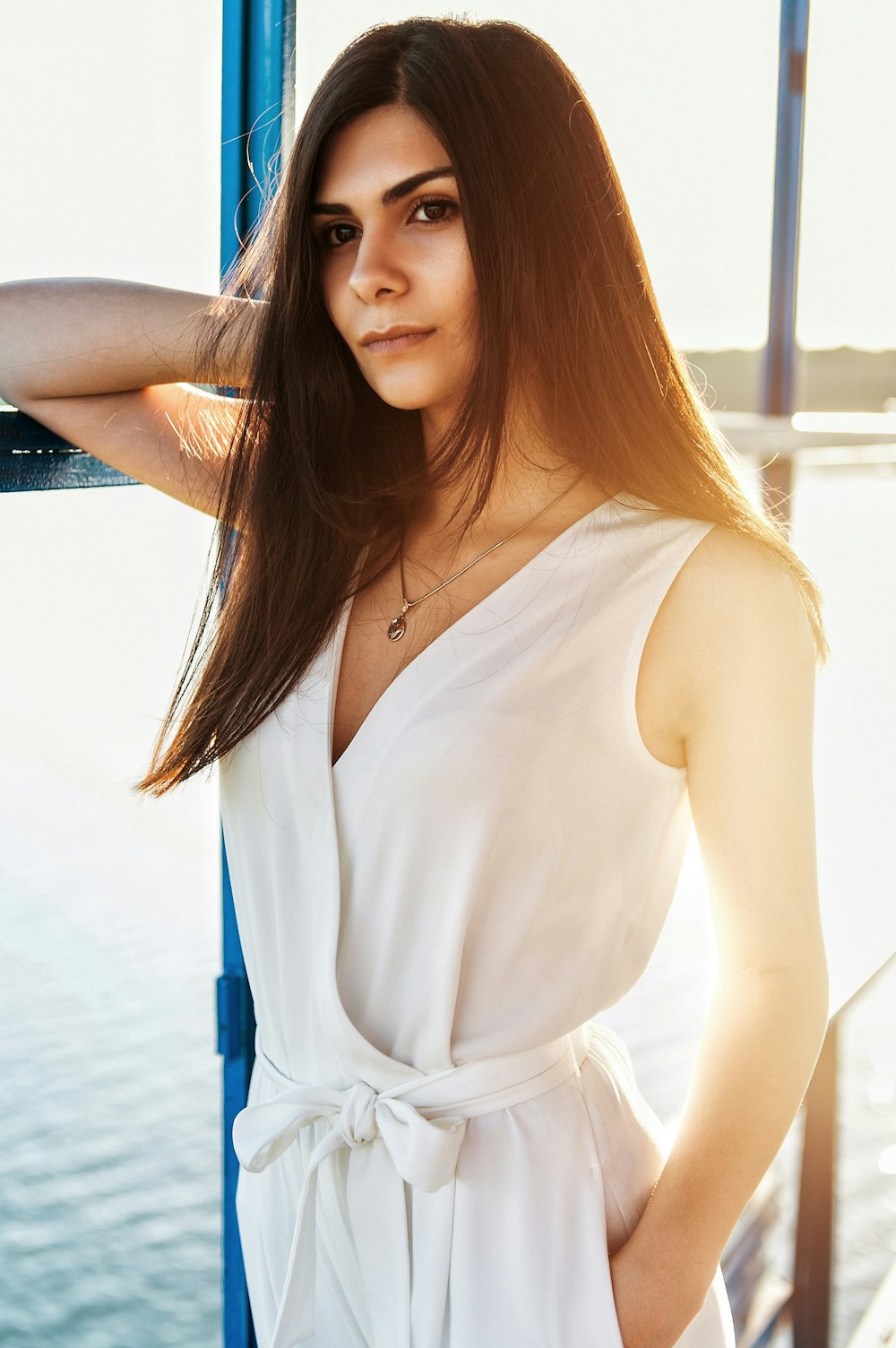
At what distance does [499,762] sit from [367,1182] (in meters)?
0.37

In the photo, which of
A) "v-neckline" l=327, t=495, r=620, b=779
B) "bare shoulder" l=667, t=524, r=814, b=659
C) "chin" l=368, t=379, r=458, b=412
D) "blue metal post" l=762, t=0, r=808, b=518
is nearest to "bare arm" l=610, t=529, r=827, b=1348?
"bare shoulder" l=667, t=524, r=814, b=659

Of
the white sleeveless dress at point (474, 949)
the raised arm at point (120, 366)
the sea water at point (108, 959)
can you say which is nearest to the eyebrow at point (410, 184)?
the raised arm at point (120, 366)

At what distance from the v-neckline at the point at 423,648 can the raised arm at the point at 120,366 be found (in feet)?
0.85

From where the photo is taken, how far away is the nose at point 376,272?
1.08 m

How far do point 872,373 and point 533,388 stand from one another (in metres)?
11.3

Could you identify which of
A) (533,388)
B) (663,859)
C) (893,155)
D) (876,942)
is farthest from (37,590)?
(876,942)

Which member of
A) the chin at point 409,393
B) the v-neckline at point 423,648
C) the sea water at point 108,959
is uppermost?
the chin at point 409,393

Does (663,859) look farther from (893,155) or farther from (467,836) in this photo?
(893,155)

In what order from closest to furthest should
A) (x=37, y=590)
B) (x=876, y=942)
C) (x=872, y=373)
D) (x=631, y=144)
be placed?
(x=37, y=590), (x=631, y=144), (x=876, y=942), (x=872, y=373)

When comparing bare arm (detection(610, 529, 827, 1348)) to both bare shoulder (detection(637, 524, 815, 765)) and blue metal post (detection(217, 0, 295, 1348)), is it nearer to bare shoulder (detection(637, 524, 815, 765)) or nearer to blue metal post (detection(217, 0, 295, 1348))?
bare shoulder (detection(637, 524, 815, 765))

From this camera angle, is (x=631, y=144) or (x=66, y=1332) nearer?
(x=631, y=144)

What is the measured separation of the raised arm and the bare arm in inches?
20.0

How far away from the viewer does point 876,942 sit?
2.86 m

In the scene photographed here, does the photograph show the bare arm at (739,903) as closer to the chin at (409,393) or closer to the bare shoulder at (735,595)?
the bare shoulder at (735,595)
